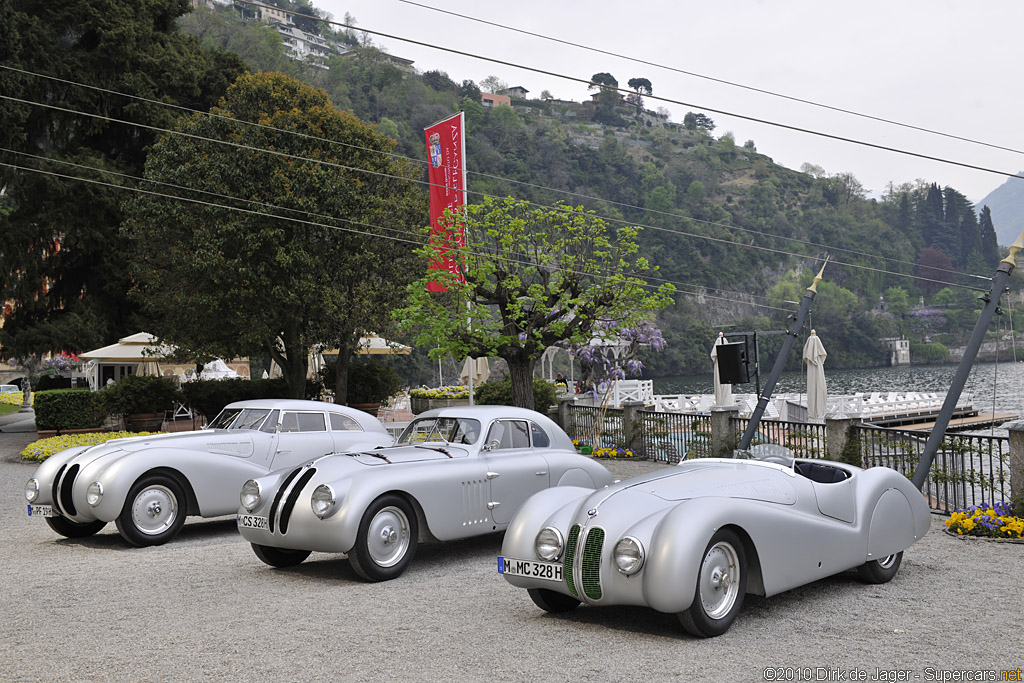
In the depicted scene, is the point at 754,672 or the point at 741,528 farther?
the point at 741,528

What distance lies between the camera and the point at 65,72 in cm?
3131

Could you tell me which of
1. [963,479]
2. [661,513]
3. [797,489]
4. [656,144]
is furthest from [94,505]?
[656,144]

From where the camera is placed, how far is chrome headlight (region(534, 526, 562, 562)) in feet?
20.6

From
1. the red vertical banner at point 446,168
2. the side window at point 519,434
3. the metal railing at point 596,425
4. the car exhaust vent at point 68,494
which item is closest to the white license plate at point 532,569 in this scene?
the side window at point 519,434

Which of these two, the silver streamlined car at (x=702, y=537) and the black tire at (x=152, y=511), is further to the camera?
the black tire at (x=152, y=511)

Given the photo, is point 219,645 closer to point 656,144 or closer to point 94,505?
point 94,505

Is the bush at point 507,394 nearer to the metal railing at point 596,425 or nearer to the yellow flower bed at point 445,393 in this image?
the metal railing at point 596,425

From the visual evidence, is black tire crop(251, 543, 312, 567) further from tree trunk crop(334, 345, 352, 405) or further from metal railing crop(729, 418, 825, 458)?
tree trunk crop(334, 345, 352, 405)

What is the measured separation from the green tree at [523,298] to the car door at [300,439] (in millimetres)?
7071

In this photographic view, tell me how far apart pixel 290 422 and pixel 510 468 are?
11.8ft

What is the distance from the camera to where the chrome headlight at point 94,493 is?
985cm

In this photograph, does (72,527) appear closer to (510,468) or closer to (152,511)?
(152,511)

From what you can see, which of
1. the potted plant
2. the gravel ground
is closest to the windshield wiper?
the gravel ground

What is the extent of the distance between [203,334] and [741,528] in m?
23.1
